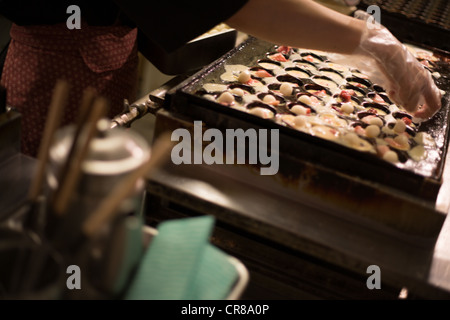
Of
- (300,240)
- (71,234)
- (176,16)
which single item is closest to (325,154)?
(300,240)

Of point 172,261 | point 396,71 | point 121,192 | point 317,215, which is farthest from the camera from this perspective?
point 396,71

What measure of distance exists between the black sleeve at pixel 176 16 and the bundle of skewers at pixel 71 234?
970 mm

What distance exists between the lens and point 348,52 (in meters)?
2.02

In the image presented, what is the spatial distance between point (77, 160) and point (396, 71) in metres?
1.58

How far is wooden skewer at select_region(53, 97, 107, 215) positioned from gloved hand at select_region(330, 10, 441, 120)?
140 cm

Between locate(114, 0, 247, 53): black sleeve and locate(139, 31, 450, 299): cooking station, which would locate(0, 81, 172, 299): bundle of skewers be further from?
locate(114, 0, 247, 53): black sleeve

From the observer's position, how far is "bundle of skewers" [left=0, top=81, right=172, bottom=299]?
884 mm

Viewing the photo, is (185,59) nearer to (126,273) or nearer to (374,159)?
(374,159)

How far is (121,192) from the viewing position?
85 cm

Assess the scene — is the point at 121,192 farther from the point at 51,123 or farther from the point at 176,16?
the point at 176,16

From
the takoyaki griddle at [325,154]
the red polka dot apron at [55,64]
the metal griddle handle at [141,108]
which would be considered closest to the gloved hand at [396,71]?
the takoyaki griddle at [325,154]

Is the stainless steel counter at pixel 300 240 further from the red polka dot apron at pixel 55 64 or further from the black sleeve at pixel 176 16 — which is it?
the red polka dot apron at pixel 55 64

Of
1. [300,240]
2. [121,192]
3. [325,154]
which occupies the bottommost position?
[300,240]

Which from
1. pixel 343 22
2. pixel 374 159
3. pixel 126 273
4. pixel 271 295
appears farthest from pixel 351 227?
pixel 126 273
